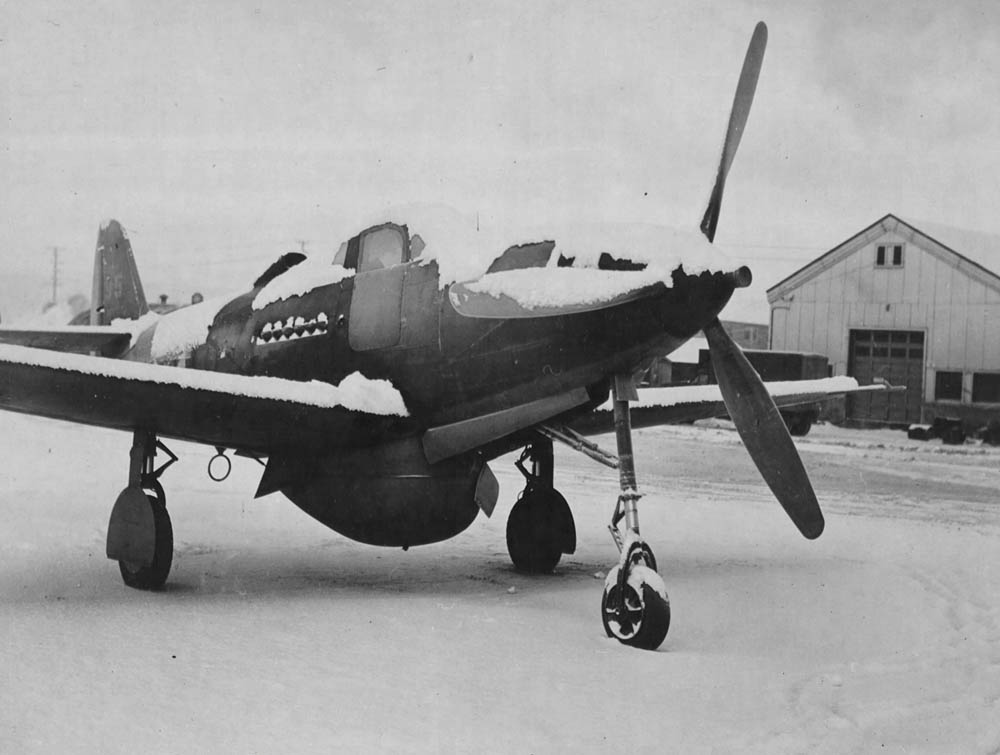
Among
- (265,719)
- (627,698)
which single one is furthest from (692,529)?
(265,719)

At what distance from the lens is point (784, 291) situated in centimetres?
2658

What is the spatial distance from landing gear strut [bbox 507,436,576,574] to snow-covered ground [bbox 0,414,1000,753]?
0.79ft

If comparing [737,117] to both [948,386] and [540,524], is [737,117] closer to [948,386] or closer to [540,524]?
[540,524]

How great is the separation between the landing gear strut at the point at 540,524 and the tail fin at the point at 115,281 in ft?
20.2

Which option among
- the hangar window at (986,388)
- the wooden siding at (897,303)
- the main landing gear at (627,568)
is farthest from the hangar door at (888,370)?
the main landing gear at (627,568)

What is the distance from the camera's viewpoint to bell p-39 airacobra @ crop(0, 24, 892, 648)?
535cm

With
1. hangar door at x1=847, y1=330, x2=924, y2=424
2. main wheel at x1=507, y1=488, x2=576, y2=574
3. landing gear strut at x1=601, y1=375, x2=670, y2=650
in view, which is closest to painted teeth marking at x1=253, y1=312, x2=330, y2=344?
main wheel at x1=507, y1=488, x2=576, y2=574

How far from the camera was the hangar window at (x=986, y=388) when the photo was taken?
70.6 ft

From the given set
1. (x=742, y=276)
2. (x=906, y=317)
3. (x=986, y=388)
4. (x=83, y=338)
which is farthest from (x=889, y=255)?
(x=742, y=276)

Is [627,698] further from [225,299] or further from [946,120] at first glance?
[946,120]

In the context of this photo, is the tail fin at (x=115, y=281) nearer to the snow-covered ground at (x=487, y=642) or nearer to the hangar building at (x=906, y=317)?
the snow-covered ground at (x=487, y=642)

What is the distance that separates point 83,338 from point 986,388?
19130mm

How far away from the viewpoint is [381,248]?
22.6ft

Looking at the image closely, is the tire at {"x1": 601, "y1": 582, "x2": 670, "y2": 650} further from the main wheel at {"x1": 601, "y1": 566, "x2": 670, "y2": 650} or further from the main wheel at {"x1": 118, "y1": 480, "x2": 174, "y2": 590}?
the main wheel at {"x1": 118, "y1": 480, "x2": 174, "y2": 590}
